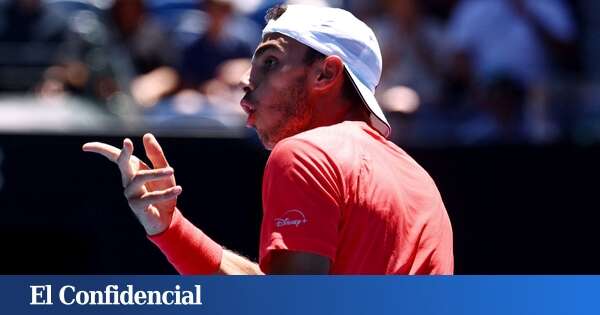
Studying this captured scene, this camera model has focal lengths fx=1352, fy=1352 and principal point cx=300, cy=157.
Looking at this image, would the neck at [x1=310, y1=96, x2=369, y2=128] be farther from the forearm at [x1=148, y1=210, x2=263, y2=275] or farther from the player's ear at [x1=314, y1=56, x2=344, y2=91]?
the forearm at [x1=148, y1=210, x2=263, y2=275]

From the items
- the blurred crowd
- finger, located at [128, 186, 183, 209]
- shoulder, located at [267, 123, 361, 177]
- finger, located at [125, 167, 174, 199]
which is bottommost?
finger, located at [128, 186, 183, 209]

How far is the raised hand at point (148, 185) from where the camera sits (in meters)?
3.11

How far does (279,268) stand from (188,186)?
142 inches

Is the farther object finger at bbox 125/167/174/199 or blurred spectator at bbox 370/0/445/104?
blurred spectator at bbox 370/0/445/104

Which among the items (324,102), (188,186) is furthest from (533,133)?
(324,102)

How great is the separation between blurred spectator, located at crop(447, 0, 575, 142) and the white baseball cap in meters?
4.12

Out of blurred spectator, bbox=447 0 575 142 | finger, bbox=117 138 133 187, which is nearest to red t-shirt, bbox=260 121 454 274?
finger, bbox=117 138 133 187

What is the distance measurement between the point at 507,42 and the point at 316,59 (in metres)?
4.60

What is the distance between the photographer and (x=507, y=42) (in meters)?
7.79

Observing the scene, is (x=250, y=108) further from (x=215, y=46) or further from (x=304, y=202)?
(x=215, y=46)

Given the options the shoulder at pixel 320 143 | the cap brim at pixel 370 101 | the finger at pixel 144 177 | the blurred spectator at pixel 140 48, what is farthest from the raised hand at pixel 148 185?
the blurred spectator at pixel 140 48

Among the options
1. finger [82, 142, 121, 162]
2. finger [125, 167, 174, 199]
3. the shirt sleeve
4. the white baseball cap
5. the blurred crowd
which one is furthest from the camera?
the blurred crowd

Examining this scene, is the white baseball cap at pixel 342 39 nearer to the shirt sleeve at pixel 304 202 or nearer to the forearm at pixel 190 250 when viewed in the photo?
the shirt sleeve at pixel 304 202

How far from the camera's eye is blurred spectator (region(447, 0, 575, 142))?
763cm
